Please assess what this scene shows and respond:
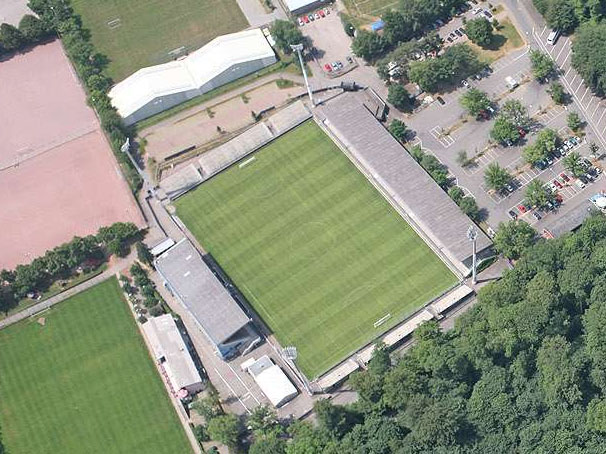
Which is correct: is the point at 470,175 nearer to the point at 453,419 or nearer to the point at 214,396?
the point at 453,419

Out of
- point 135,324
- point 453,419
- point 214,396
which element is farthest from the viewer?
point 135,324

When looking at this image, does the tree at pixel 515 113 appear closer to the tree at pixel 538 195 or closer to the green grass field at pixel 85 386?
the tree at pixel 538 195

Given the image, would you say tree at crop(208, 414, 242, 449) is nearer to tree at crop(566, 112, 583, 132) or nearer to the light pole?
the light pole

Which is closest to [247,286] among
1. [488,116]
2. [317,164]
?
[317,164]

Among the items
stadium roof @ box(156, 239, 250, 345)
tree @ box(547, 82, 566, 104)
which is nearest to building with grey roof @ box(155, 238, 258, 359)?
stadium roof @ box(156, 239, 250, 345)

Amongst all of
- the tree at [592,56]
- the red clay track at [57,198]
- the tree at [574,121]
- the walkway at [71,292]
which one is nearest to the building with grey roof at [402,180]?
the tree at [574,121]

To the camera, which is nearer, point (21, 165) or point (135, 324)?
point (135, 324)
